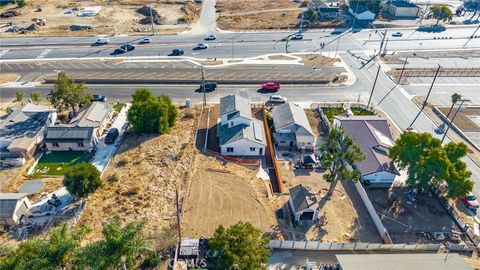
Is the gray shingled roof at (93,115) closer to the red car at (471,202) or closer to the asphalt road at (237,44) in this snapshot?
the asphalt road at (237,44)

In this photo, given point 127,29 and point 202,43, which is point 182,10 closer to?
point 127,29

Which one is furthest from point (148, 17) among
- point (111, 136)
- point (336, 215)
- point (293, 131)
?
point (336, 215)

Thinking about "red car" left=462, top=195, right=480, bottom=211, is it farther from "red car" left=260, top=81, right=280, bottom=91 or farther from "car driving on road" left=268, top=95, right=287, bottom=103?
A: "red car" left=260, top=81, right=280, bottom=91

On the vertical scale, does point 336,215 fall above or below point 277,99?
below

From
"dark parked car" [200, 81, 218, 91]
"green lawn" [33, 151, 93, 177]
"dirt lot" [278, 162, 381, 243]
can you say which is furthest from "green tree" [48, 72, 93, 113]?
"dirt lot" [278, 162, 381, 243]

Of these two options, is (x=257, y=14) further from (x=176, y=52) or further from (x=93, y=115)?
(x=93, y=115)

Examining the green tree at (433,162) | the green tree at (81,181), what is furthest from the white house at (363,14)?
the green tree at (81,181)
